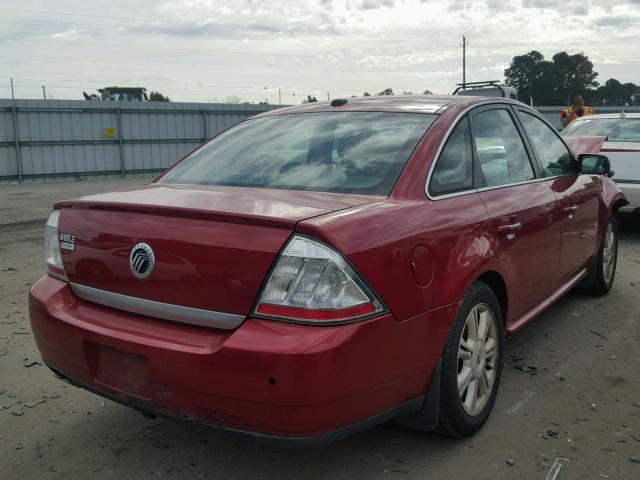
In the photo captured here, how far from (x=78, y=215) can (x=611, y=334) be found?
357 centimetres

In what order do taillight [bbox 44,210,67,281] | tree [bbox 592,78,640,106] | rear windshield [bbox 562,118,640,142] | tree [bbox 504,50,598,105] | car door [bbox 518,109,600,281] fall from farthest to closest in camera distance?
tree [bbox 504,50,598,105], tree [bbox 592,78,640,106], rear windshield [bbox 562,118,640,142], car door [bbox 518,109,600,281], taillight [bbox 44,210,67,281]

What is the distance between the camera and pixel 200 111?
2070 cm

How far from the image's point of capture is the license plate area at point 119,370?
2396mm

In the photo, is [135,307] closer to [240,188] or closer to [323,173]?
[240,188]

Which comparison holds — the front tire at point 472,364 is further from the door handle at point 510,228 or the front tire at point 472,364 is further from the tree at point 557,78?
the tree at point 557,78

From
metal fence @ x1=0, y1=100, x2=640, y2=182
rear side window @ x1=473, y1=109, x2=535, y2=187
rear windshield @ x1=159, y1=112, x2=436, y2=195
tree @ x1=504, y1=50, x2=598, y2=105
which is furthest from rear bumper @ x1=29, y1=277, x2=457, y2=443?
tree @ x1=504, y1=50, x2=598, y2=105

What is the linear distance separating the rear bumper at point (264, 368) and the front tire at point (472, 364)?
136 mm

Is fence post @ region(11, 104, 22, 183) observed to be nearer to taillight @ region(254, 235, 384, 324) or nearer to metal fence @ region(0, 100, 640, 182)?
metal fence @ region(0, 100, 640, 182)

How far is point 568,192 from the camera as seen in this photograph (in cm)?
412

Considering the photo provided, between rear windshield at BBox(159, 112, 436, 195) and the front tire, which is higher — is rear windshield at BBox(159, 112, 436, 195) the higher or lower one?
the higher one

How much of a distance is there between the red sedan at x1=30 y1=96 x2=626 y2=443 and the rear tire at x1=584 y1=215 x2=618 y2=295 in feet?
5.76

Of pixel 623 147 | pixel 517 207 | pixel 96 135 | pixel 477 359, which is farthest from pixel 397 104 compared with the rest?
pixel 96 135

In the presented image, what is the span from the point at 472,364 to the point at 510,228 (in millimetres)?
750

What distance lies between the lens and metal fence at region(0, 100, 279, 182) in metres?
17.0
